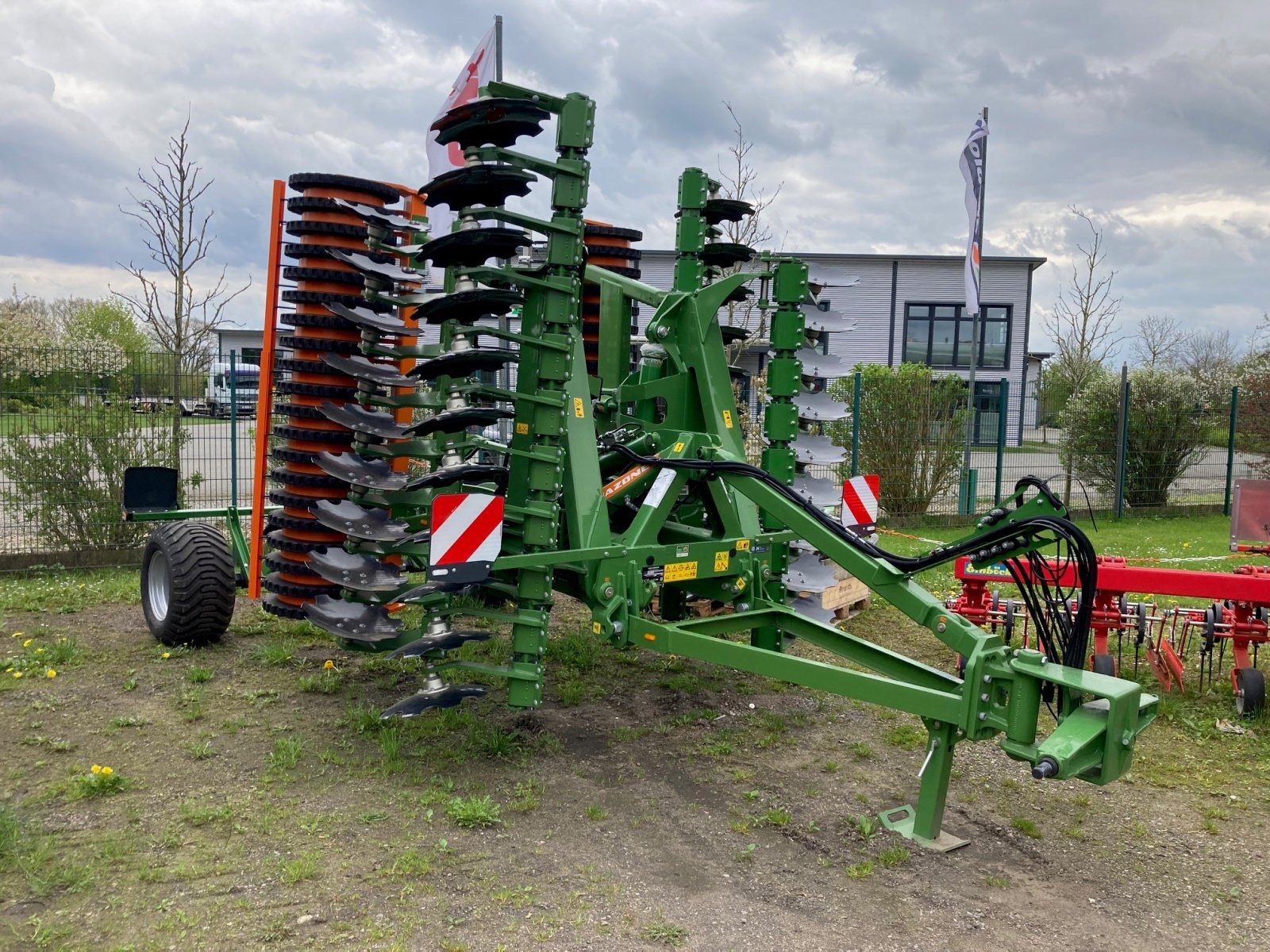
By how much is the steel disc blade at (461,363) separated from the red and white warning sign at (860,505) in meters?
2.11

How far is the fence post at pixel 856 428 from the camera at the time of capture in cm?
1220

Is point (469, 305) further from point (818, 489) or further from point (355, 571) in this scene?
point (818, 489)

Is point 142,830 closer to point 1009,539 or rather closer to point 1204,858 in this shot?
point 1009,539

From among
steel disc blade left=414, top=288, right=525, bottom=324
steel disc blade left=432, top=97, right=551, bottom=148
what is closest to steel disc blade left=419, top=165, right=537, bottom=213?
steel disc blade left=432, top=97, right=551, bottom=148

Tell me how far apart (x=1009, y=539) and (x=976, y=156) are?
432 inches

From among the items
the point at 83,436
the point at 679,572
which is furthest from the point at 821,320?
the point at 83,436

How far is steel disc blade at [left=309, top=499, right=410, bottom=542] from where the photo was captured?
4727 millimetres

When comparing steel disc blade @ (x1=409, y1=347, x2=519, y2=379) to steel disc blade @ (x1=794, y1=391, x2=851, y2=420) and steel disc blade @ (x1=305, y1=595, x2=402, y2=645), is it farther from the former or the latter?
steel disc blade @ (x1=794, y1=391, x2=851, y2=420)

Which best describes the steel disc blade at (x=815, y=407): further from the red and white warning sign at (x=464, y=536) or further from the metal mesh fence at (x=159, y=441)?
the metal mesh fence at (x=159, y=441)

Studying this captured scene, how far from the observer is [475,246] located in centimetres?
442

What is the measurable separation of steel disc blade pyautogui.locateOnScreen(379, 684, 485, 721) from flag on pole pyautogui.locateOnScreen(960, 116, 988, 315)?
1026cm

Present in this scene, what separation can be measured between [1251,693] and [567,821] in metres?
3.87

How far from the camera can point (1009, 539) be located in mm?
3818

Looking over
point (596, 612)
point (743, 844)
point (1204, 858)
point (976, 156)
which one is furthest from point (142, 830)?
point (976, 156)
